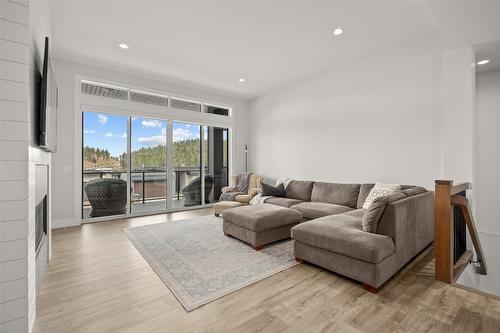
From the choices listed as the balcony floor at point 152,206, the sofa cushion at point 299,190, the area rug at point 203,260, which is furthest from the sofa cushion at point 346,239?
the balcony floor at point 152,206

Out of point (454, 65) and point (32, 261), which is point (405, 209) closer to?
point (454, 65)

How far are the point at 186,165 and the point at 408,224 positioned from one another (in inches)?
193

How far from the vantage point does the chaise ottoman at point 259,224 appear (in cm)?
314

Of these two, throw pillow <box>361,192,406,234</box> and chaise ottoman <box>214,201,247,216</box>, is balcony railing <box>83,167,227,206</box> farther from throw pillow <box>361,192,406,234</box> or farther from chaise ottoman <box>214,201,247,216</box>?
throw pillow <box>361,192,406,234</box>

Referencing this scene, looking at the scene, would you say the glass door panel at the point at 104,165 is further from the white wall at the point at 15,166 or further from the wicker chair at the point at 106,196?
the white wall at the point at 15,166

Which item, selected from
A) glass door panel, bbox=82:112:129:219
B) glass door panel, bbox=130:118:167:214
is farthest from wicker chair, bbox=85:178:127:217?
glass door panel, bbox=130:118:167:214

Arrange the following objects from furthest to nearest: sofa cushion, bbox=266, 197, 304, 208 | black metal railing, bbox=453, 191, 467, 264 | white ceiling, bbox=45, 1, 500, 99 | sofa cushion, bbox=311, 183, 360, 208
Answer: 1. sofa cushion, bbox=266, 197, 304, 208
2. sofa cushion, bbox=311, 183, 360, 208
3. white ceiling, bbox=45, 1, 500, 99
4. black metal railing, bbox=453, 191, 467, 264

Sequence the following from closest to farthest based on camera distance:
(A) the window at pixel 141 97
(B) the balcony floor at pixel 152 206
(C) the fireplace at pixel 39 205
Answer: (C) the fireplace at pixel 39 205, (A) the window at pixel 141 97, (B) the balcony floor at pixel 152 206

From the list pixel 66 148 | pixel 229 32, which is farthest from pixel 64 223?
pixel 229 32

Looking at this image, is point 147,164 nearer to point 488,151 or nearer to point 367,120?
point 367,120

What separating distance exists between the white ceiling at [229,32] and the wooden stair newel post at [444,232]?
1928mm

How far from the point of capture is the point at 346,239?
2.29 meters

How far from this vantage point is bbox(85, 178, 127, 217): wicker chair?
4777 millimetres

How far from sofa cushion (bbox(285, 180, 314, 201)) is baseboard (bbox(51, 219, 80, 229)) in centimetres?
433
